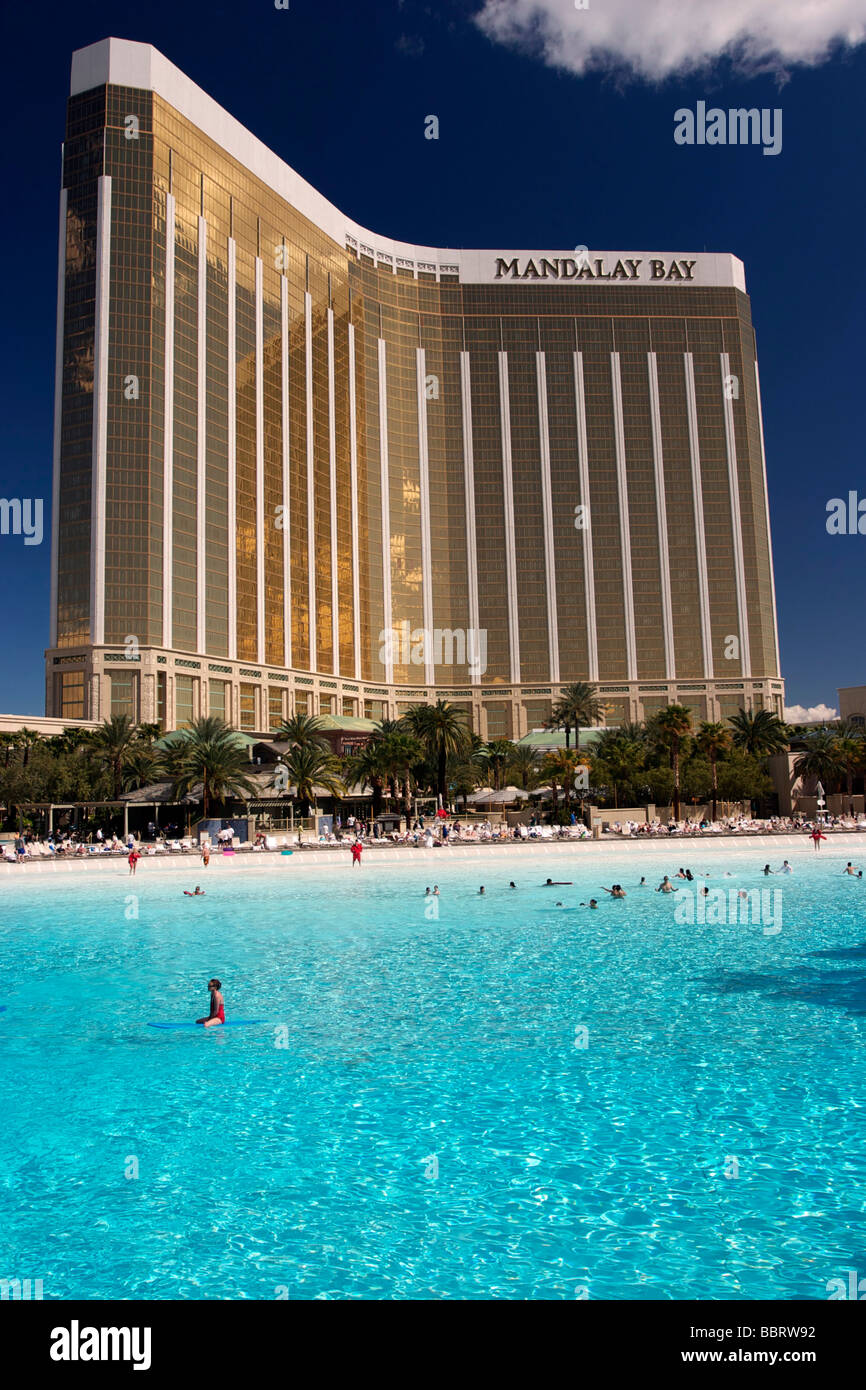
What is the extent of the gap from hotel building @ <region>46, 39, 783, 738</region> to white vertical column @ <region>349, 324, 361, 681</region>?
394mm

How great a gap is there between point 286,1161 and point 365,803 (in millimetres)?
71443

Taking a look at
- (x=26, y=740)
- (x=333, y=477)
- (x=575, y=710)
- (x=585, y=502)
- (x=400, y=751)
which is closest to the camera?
(x=400, y=751)

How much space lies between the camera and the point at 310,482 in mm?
112875

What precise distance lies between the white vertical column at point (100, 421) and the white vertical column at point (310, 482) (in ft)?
93.3

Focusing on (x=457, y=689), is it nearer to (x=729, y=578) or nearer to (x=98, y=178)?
(x=729, y=578)

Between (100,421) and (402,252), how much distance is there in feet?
204

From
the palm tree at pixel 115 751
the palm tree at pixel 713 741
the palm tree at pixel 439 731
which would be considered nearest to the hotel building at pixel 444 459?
the palm tree at pixel 115 751

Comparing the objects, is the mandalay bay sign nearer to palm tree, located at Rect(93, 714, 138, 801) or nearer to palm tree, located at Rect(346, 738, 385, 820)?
palm tree, located at Rect(346, 738, 385, 820)

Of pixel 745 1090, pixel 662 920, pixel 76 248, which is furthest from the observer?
pixel 76 248

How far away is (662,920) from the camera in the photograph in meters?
25.6

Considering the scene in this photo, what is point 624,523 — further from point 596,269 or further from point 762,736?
point 762,736

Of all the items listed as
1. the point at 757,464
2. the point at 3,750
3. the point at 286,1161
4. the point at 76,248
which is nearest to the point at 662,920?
the point at 286,1161

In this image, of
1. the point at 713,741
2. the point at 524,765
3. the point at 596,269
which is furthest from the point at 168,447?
the point at 596,269
